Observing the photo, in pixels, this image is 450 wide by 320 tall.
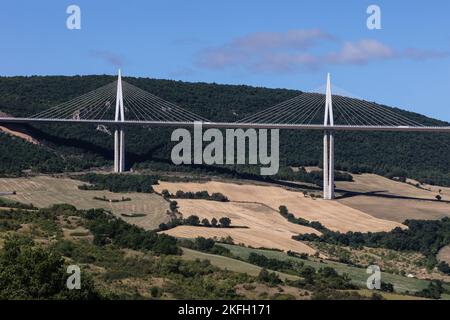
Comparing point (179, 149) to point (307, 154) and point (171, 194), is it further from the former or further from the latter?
point (171, 194)

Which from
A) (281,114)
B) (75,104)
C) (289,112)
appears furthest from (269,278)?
(289,112)

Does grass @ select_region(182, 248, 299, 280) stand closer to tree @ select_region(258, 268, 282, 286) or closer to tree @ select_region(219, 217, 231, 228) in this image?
tree @ select_region(258, 268, 282, 286)

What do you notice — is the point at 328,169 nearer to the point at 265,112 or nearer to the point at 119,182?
the point at 119,182

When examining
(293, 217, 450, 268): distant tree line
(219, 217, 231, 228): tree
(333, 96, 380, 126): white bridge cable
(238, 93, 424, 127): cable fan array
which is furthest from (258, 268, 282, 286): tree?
(333, 96, 380, 126): white bridge cable

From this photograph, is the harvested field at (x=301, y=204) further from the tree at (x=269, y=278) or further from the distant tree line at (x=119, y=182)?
the tree at (x=269, y=278)
